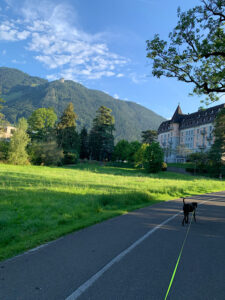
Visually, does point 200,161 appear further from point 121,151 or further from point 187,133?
point 187,133

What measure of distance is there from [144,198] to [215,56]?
9.65 m

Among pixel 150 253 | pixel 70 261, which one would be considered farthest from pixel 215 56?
pixel 70 261

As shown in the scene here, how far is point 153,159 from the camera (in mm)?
58000

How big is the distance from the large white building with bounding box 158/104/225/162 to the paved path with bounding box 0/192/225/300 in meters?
75.6

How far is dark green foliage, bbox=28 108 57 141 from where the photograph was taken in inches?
2657

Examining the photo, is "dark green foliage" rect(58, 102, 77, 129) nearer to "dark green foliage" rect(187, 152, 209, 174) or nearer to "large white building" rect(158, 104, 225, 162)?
"large white building" rect(158, 104, 225, 162)

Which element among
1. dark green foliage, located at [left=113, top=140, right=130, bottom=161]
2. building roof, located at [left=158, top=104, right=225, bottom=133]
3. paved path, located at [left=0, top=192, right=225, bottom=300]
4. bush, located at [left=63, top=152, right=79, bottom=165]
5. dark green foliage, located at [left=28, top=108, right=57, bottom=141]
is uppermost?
building roof, located at [left=158, top=104, right=225, bottom=133]

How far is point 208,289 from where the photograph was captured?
358cm

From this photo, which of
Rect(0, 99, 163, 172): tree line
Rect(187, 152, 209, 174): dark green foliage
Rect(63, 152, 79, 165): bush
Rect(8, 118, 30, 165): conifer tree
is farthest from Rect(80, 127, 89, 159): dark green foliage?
Rect(187, 152, 209, 174): dark green foliage

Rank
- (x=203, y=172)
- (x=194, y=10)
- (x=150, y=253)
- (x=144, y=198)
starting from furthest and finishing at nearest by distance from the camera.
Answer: (x=203, y=172) < (x=144, y=198) < (x=194, y=10) < (x=150, y=253)

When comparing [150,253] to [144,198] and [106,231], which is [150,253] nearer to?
[106,231]

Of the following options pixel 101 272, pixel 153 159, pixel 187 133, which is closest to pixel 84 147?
pixel 153 159

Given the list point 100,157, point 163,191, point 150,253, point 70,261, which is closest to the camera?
point 70,261

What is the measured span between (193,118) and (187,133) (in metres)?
7.13
